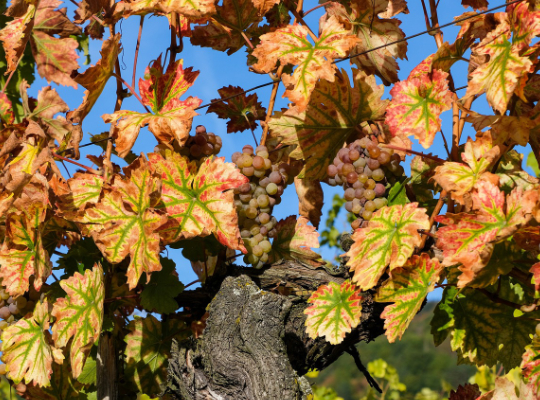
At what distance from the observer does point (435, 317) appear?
139 cm

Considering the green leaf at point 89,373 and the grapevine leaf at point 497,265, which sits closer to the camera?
the grapevine leaf at point 497,265

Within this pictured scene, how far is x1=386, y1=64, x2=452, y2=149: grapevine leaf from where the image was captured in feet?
3.78

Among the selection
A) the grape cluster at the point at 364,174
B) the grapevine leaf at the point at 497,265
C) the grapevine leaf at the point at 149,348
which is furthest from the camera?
the grapevine leaf at the point at 149,348

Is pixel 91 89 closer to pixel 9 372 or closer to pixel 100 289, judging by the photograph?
pixel 100 289

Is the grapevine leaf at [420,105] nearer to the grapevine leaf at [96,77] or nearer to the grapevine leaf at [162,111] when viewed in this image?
the grapevine leaf at [162,111]

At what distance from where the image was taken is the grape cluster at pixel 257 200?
50.1 inches

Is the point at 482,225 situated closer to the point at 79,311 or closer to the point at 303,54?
the point at 303,54

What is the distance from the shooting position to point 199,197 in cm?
118

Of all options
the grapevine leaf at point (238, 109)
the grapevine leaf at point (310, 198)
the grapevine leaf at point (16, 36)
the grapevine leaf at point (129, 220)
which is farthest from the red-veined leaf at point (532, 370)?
the grapevine leaf at point (16, 36)

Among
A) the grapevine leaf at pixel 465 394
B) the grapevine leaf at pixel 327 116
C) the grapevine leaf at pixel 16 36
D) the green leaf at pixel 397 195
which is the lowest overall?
the grapevine leaf at pixel 465 394

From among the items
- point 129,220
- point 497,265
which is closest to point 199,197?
point 129,220

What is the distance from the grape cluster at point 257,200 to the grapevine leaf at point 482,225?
39 cm

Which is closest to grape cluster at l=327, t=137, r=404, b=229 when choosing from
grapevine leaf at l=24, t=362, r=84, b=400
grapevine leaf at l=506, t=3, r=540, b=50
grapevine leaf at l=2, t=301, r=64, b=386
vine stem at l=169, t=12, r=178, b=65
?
grapevine leaf at l=506, t=3, r=540, b=50

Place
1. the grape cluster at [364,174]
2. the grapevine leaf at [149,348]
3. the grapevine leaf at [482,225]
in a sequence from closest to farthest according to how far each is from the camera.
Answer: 1. the grapevine leaf at [482,225]
2. the grape cluster at [364,174]
3. the grapevine leaf at [149,348]
